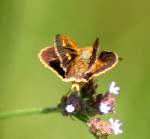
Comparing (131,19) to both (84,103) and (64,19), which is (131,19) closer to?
(64,19)

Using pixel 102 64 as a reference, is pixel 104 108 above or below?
below

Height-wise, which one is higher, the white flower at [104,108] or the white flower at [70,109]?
the white flower at [104,108]

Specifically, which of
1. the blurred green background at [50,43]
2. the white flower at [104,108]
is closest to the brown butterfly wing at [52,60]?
the white flower at [104,108]

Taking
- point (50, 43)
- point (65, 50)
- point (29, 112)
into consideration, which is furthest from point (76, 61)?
point (50, 43)

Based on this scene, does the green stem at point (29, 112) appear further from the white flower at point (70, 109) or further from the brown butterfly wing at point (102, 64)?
the brown butterfly wing at point (102, 64)

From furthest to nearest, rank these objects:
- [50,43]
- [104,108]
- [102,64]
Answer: [50,43] → [104,108] → [102,64]

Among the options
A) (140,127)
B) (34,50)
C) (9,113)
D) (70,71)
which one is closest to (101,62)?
(70,71)

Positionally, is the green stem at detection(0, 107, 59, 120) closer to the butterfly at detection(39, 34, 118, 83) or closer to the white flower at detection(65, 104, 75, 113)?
the white flower at detection(65, 104, 75, 113)

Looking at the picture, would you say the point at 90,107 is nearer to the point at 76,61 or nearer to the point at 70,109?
the point at 70,109
